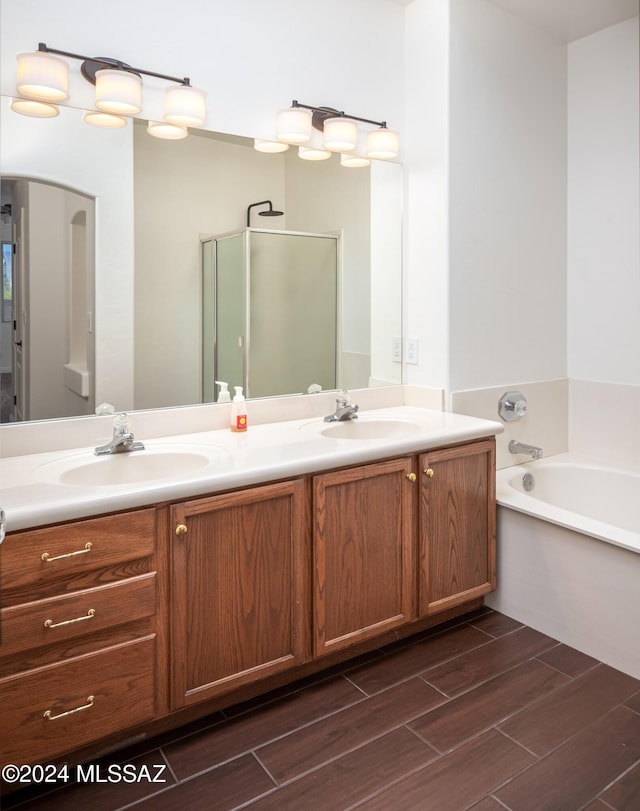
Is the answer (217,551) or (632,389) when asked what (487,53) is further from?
(217,551)

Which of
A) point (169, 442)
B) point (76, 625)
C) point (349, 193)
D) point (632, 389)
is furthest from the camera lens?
point (632, 389)

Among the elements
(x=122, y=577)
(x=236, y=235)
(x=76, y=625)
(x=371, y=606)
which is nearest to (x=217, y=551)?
(x=122, y=577)

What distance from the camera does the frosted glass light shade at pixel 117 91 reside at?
201 cm

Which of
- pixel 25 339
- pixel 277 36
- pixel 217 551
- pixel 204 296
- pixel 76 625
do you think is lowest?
pixel 76 625

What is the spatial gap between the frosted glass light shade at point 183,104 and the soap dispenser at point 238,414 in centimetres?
95

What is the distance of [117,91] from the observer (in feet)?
6.63

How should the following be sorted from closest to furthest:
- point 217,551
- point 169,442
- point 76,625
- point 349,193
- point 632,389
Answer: point 76,625
point 217,551
point 169,442
point 349,193
point 632,389

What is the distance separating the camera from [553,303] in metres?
3.13

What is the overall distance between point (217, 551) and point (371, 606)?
650 mm

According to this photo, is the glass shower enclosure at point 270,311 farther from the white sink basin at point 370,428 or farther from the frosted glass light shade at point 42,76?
the frosted glass light shade at point 42,76

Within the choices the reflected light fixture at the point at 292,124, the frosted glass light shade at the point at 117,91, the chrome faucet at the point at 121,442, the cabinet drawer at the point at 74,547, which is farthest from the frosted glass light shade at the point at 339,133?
the cabinet drawer at the point at 74,547

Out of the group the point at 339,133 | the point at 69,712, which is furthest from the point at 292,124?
the point at 69,712

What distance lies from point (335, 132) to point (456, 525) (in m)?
1.62

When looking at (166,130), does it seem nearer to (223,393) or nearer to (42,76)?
(42,76)
